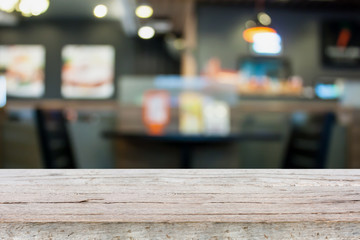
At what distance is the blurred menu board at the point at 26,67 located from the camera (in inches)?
277

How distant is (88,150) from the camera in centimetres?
349

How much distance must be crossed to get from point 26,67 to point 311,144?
259 inches

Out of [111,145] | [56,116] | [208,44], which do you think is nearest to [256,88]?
[208,44]

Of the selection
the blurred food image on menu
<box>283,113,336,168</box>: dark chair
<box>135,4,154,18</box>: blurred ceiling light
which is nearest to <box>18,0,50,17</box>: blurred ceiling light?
<box>135,4,154,18</box>: blurred ceiling light

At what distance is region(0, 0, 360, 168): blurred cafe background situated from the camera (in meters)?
3.75

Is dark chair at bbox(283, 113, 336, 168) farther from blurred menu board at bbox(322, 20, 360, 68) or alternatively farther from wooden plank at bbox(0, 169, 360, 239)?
blurred menu board at bbox(322, 20, 360, 68)

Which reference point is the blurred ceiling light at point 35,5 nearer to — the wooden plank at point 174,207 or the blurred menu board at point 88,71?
the wooden plank at point 174,207

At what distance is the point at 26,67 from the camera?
7887 mm

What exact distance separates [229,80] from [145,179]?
263 inches

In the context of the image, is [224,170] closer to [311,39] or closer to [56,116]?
[56,116]

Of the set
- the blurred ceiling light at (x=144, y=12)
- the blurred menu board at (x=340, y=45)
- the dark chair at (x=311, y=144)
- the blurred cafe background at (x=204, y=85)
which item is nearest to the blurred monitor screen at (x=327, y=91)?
the blurred cafe background at (x=204, y=85)

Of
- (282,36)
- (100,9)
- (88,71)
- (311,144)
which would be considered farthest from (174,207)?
(282,36)

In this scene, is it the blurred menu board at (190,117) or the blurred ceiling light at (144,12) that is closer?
the blurred ceiling light at (144,12)

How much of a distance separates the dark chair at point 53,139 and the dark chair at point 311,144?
5.43ft
